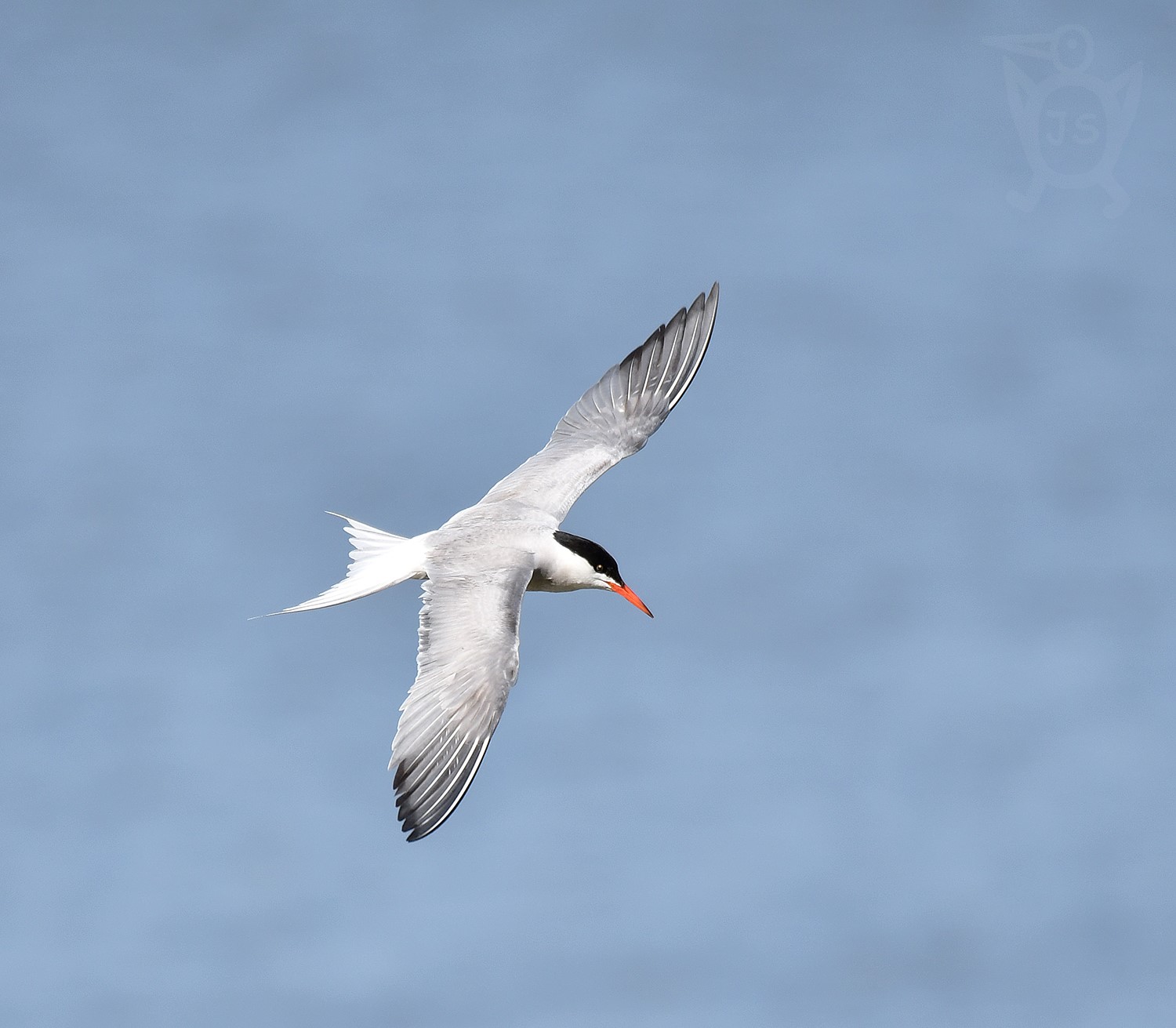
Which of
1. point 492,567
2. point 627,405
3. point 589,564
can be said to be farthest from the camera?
point 627,405

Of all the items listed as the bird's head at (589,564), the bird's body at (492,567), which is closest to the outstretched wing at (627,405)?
the bird's body at (492,567)

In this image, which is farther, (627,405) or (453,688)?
(627,405)

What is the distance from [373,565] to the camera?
974 cm

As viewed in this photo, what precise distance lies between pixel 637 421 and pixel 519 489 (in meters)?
1.14

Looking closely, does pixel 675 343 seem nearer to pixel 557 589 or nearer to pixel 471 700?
pixel 557 589

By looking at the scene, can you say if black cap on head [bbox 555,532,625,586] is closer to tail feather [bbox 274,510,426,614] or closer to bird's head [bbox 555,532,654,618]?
bird's head [bbox 555,532,654,618]

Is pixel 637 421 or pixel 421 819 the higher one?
pixel 637 421

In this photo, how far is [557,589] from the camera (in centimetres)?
1005

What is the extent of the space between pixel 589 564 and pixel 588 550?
0.31 feet

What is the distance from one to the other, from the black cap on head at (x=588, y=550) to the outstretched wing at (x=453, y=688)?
518 mm

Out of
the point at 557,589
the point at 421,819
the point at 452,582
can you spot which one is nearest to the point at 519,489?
the point at 557,589

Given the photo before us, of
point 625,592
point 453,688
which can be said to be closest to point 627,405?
point 625,592

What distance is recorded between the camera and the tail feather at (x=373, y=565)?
360 inches

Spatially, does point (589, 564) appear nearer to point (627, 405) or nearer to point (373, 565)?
point (373, 565)
